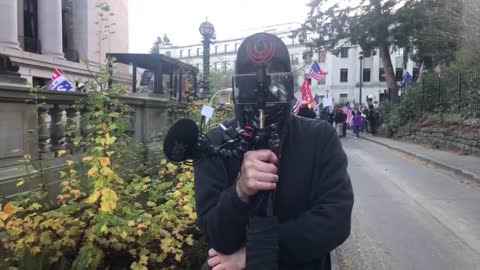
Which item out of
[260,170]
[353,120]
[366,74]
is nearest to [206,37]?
[260,170]

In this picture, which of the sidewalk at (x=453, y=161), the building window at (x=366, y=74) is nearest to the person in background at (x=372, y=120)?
the sidewalk at (x=453, y=161)

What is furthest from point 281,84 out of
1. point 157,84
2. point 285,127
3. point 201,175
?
point 157,84

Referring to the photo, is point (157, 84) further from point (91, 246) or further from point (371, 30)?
point (371, 30)

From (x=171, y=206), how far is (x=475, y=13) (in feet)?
59.5

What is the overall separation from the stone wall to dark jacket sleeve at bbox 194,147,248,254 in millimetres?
16352

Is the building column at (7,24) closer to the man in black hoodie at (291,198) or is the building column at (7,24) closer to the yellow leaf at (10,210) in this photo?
the yellow leaf at (10,210)

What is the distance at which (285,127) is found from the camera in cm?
180

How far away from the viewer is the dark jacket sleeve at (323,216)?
173cm

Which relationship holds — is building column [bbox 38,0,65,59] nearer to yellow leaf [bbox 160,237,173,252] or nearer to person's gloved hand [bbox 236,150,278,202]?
yellow leaf [bbox 160,237,173,252]

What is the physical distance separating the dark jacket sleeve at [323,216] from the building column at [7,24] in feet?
82.1

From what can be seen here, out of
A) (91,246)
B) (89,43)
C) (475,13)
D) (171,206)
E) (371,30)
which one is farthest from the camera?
(89,43)

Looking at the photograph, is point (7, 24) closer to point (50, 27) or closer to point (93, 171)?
point (50, 27)

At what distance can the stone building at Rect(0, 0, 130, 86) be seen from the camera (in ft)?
79.4

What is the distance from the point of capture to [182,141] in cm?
159
